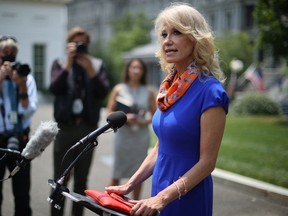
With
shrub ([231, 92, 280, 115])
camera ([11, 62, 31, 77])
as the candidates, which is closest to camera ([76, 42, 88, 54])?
camera ([11, 62, 31, 77])

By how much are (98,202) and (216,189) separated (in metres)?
4.67

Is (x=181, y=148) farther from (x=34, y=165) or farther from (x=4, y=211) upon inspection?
(x=34, y=165)

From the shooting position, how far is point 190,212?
7.43ft

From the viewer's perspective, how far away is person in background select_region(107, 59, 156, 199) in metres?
5.08

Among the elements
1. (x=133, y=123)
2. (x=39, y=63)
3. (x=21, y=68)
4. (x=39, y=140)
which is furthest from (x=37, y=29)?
(x=39, y=140)

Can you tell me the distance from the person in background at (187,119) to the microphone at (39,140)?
0.50 metres

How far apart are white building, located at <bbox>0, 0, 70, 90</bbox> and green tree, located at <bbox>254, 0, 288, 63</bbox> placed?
957 inches

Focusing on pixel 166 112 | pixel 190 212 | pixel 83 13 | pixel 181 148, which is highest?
pixel 83 13

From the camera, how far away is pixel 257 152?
891 centimetres

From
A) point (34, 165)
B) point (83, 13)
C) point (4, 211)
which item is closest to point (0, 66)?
point (4, 211)

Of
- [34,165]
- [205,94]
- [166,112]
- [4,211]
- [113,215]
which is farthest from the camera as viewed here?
[34,165]

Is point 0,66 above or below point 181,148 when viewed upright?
above

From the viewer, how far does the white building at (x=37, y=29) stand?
31.2 m

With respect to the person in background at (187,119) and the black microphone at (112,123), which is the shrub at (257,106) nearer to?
the person in background at (187,119)
